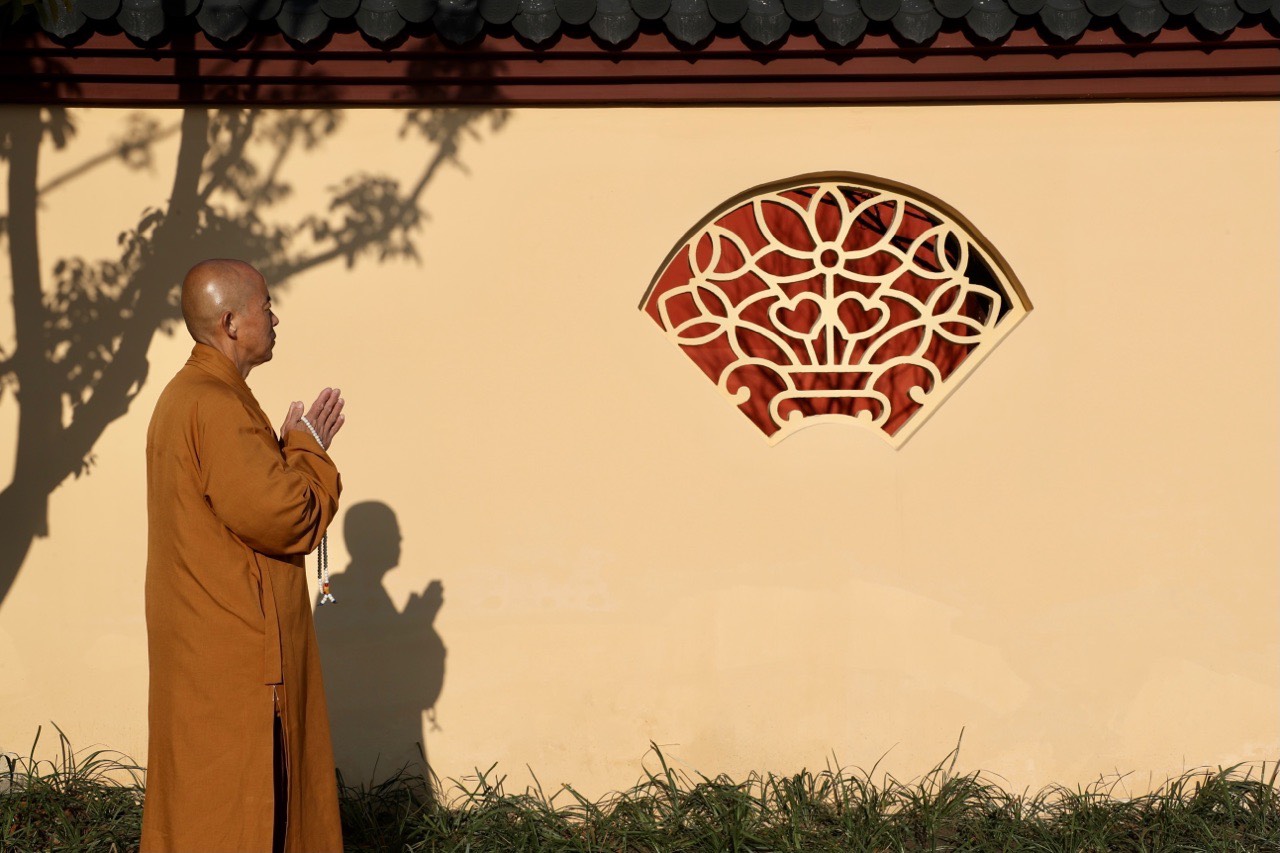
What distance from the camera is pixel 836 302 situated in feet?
15.2

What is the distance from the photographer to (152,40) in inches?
164

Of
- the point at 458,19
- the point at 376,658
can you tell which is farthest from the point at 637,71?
the point at 376,658

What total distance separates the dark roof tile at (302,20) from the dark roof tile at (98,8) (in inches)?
19.8

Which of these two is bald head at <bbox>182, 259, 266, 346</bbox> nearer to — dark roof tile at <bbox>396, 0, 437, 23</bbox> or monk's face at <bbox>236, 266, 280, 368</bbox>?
monk's face at <bbox>236, 266, 280, 368</bbox>

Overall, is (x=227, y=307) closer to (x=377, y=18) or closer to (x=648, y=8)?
(x=377, y=18)

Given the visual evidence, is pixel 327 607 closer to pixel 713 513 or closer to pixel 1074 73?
pixel 713 513

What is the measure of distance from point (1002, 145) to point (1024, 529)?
134 cm

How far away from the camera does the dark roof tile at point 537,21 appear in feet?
13.6

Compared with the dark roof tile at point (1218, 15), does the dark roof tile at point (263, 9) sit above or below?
above

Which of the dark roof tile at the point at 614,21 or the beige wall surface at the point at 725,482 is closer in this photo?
the dark roof tile at the point at 614,21

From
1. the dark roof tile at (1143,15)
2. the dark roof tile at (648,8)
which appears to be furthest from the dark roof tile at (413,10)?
the dark roof tile at (1143,15)

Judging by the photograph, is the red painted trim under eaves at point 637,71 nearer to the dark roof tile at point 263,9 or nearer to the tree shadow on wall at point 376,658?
the dark roof tile at point 263,9

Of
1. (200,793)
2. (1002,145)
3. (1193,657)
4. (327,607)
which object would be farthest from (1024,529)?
(200,793)

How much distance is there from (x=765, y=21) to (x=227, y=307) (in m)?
2.00
